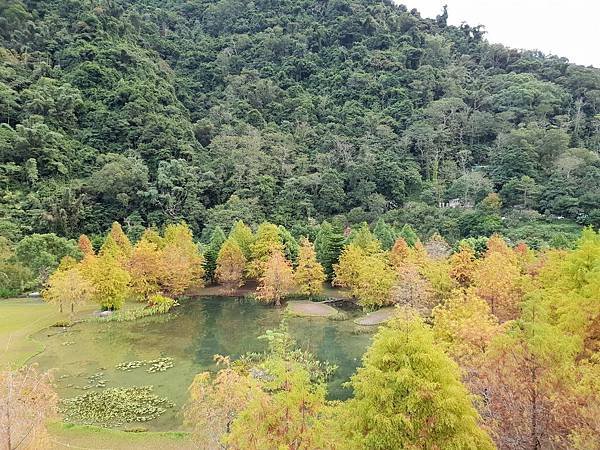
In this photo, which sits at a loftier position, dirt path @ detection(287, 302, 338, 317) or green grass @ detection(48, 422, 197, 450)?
dirt path @ detection(287, 302, 338, 317)

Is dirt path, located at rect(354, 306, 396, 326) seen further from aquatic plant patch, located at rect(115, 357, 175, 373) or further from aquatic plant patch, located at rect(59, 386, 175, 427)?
aquatic plant patch, located at rect(59, 386, 175, 427)

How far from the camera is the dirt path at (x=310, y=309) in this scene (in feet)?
135

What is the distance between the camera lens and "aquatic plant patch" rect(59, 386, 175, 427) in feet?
73.9

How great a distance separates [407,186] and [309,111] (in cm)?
2959

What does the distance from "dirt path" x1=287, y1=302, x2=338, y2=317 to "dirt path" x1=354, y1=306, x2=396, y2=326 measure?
3.08m

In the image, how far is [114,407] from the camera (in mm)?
23859

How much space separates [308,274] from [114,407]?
2461cm

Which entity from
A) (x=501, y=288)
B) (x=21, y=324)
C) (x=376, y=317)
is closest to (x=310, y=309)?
(x=376, y=317)

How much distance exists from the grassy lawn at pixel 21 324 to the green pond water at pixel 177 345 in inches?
38.0

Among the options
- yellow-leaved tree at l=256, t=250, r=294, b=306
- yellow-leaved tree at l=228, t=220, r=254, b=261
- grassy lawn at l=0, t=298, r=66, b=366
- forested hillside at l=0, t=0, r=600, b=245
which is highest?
forested hillside at l=0, t=0, r=600, b=245

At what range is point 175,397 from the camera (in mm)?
25188

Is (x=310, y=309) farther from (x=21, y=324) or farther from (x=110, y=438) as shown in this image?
(x=110, y=438)

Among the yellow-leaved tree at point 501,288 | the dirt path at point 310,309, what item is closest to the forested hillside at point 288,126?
the dirt path at point 310,309

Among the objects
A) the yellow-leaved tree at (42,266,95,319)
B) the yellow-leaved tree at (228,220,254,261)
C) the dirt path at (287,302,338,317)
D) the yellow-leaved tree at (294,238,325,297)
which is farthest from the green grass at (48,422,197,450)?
the yellow-leaved tree at (228,220,254,261)
